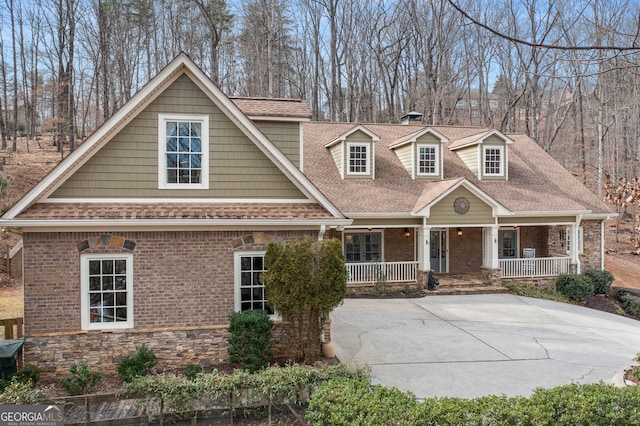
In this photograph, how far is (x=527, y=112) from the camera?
31.5 m

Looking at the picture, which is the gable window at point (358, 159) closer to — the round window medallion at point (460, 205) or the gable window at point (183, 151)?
the round window medallion at point (460, 205)

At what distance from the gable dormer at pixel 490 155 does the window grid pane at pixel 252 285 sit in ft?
44.6

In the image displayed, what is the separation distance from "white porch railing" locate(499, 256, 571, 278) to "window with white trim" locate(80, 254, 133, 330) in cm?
1471

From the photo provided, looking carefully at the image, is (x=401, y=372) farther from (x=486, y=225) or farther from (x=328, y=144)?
(x=328, y=144)

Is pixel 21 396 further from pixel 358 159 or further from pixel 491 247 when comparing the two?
pixel 491 247

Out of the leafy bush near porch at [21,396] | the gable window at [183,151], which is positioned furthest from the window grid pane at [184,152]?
the leafy bush near porch at [21,396]

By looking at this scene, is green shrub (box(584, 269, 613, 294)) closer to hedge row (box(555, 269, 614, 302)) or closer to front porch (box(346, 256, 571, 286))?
hedge row (box(555, 269, 614, 302))

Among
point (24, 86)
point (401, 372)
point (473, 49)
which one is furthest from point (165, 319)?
point (24, 86)

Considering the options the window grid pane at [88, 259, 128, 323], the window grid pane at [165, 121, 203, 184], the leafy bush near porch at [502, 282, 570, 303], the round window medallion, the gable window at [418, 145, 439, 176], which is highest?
the gable window at [418, 145, 439, 176]

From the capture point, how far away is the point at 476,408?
19.8 ft

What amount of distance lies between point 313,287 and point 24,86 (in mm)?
36624

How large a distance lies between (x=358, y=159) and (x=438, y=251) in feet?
17.8

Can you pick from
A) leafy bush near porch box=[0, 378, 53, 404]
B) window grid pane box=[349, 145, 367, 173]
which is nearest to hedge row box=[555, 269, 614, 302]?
window grid pane box=[349, 145, 367, 173]

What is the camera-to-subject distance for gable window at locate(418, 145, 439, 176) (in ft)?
63.8
